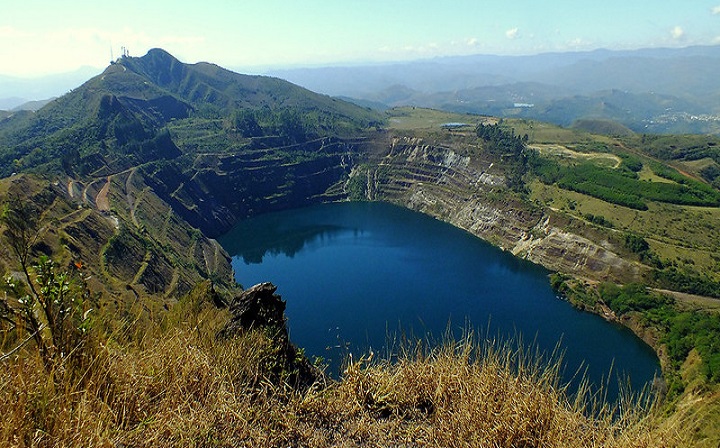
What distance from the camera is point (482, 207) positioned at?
165 ft

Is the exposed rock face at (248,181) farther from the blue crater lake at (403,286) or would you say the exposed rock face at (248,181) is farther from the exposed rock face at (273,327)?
the exposed rock face at (273,327)

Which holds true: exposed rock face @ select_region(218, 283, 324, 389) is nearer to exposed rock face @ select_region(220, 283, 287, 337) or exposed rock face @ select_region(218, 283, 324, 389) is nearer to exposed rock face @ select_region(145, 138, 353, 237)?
exposed rock face @ select_region(220, 283, 287, 337)

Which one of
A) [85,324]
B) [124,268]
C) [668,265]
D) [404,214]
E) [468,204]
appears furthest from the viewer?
[404,214]

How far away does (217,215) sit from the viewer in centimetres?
5341

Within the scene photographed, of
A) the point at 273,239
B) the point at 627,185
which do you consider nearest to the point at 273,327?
the point at 273,239

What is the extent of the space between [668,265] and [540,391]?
38.5 meters

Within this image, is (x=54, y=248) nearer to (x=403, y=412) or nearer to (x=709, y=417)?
(x=403, y=412)

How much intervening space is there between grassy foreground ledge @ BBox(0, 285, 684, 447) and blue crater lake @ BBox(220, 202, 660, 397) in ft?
49.0

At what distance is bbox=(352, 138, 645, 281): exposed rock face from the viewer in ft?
124

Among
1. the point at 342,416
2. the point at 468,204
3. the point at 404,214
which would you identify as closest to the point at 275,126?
the point at 404,214

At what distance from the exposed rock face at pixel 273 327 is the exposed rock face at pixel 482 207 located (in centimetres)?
3651

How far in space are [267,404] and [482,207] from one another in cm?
4947

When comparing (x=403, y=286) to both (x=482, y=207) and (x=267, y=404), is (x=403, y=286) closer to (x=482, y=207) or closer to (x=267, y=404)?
(x=482, y=207)

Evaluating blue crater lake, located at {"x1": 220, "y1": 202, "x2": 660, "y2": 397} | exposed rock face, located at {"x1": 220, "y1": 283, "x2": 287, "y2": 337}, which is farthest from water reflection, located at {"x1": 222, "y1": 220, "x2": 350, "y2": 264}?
exposed rock face, located at {"x1": 220, "y1": 283, "x2": 287, "y2": 337}
